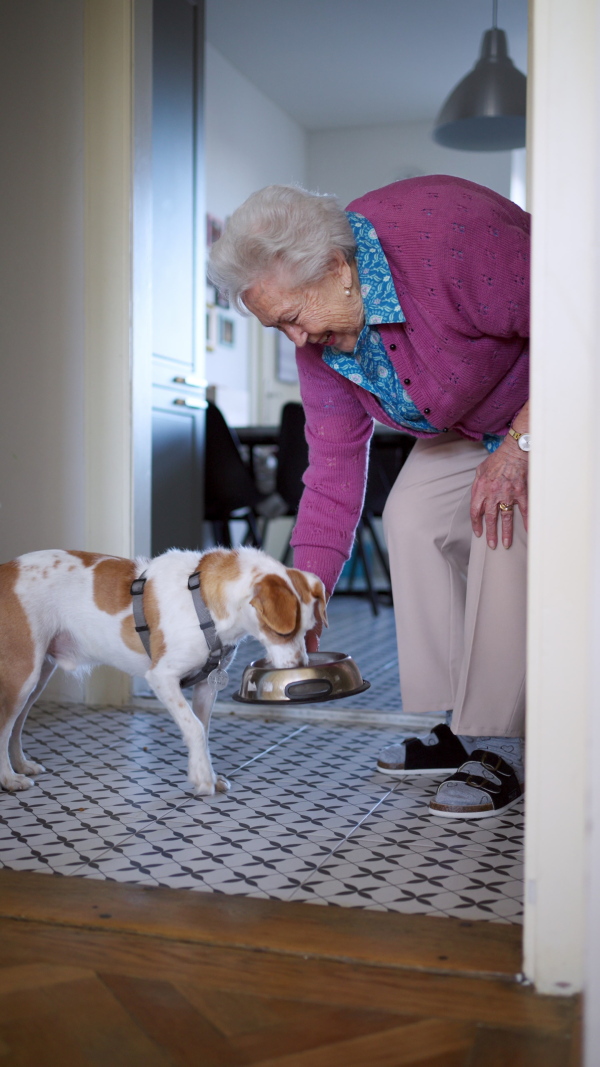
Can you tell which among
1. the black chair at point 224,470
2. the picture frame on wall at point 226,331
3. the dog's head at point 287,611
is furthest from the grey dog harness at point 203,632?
the picture frame on wall at point 226,331

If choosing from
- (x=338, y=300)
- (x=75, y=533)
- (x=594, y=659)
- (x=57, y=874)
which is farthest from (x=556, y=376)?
(x=75, y=533)

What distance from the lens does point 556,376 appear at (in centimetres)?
97

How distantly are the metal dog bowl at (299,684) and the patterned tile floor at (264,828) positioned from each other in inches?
8.2

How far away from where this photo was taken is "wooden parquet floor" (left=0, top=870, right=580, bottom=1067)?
0.89 meters

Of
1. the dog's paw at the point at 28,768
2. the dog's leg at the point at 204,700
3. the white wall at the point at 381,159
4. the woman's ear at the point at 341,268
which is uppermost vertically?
the white wall at the point at 381,159

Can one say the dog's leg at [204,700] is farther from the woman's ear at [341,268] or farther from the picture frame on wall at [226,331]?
the picture frame on wall at [226,331]

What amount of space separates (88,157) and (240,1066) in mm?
2275

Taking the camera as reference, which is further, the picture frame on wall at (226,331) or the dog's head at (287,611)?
the picture frame on wall at (226,331)

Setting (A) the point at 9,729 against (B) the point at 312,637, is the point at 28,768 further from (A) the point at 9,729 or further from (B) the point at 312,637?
(B) the point at 312,637

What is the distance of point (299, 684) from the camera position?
1.63 m

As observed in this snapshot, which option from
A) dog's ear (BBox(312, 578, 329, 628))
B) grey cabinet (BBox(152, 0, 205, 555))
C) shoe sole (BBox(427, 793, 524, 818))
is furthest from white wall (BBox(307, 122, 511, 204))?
shoe sole (BBox(427, 793, 524, 818))

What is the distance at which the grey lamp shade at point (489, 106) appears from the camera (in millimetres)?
4387

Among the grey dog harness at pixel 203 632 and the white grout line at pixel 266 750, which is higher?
the grey dog harness at pixel 203 632

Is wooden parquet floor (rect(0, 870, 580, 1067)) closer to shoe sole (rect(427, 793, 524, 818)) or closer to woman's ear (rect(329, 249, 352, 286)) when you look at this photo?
shoe sole (rect(427, 793, 524, 818))
